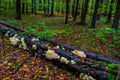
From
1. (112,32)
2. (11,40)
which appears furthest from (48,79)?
(112,32)

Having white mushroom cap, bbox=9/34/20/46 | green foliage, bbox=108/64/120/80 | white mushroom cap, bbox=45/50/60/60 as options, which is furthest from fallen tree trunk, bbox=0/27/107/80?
white mushroom cap, bbox=9/34/20/46

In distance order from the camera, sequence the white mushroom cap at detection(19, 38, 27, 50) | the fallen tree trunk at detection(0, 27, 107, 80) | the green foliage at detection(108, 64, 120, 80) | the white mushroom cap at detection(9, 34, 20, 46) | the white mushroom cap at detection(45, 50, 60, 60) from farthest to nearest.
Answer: the white mushroom cap at detection(9, 34, 20, 46) → the white mushroom cap at detection(19, 38, 27, 50) → the white mushroom cap at detection(45, 50, 60, 60) → the fallen tree trunk at detection(0, 27, 107, 80) → the green foliage at detection(108, 64, 120, 80)

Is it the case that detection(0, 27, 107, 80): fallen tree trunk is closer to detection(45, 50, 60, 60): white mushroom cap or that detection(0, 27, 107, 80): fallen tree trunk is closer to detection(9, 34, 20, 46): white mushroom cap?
detection(45, 50, 60, 60): white mushroom cap

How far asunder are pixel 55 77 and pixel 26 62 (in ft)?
5.58

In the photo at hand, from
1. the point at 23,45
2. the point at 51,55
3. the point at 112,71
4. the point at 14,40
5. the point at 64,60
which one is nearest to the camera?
the point at 112,71

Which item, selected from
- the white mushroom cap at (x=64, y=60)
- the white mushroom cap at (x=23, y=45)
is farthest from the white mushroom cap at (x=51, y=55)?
the white mushroom cap at (x=23, y=45)

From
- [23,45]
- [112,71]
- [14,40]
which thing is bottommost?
[112,71]

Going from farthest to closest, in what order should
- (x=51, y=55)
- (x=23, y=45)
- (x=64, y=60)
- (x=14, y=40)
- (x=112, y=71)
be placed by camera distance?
(x=14, y=40) < (x=23, y=45) < (x=51, y=55) < (x=64, y=60) < (x=112, y=71)

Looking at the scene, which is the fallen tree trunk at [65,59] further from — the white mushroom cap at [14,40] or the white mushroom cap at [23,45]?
the white mushroom cap at [14,40]

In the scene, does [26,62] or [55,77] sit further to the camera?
[26,62]

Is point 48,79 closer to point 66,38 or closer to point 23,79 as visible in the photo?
point 23,79

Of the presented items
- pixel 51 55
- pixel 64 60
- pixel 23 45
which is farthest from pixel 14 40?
pixel 64 60

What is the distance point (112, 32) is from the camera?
11.7 m

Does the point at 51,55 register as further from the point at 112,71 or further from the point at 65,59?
the point at 112,71
